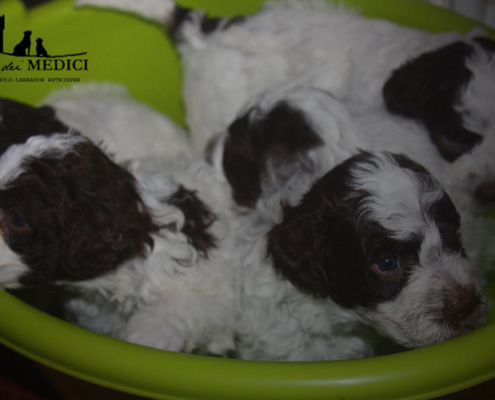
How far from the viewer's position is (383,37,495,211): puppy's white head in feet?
7.98

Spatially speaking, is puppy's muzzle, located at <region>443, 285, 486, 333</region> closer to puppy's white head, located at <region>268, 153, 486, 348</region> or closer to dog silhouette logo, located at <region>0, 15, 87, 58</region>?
puppy's white head, located at <region>268, 153, 486, 348</region>

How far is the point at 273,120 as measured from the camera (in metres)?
2.61

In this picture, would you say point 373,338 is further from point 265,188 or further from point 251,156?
point 251,156

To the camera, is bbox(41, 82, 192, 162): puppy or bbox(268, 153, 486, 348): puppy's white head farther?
bbox(41, 82, 192, 162): puppy

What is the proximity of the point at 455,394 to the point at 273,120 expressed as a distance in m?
1.37

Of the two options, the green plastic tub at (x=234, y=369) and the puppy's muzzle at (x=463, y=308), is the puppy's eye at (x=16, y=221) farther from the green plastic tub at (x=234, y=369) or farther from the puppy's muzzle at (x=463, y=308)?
the puppy's muzzle at (x=463, y=308)

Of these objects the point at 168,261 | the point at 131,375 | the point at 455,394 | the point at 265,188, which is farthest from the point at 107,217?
the point at 455,394

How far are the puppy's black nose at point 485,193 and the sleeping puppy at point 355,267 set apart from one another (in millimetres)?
528

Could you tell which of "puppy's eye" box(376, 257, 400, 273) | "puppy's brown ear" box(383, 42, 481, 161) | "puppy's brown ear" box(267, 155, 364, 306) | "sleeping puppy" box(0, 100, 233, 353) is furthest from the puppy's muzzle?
"sleeping puppy" box(0, 100, 233, 353)

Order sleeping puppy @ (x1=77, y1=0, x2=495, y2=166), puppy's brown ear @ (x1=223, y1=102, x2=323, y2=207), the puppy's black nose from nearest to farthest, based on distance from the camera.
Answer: the puppy's black nose → puppy's brown ear @ (x1=223, y1=102, x2=323, y2=207) → sleeping puppy @ (x1=77, y1=0, x2=495, y2=166)

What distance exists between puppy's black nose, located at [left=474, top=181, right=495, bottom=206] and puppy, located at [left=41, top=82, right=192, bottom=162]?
60.9 inches

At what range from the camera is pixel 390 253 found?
181cm

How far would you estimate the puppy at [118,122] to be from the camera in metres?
3.02

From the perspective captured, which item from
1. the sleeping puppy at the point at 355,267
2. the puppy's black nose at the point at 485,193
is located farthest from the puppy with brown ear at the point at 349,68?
the sleeping puppy at the point at 355,267
